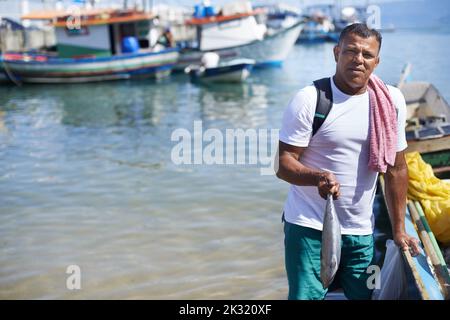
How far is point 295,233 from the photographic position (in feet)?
9.98

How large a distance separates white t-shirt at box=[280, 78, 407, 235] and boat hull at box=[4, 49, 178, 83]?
907 inches

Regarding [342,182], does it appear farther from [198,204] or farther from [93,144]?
[93,144]

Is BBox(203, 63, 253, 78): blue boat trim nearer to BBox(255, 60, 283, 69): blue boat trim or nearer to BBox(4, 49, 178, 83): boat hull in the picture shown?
BBox(4, 49, 178, 83): boat hull

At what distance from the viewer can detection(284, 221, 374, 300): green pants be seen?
3031mm

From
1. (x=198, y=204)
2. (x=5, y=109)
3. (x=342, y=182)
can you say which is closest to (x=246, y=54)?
(x=5, y=109)

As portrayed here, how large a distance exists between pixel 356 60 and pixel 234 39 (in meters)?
26.8

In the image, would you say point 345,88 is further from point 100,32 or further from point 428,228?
point 100,32

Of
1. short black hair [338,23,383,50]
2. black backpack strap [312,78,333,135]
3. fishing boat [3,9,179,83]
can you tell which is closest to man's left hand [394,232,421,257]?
black backpack strap [312,78,333,135]

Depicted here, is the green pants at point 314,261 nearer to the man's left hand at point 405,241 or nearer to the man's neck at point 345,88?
the man's left hand at point 405,241

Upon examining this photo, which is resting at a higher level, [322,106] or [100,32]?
[322,106]

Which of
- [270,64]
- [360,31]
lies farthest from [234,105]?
[360,31]

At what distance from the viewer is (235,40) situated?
2911 centimetres

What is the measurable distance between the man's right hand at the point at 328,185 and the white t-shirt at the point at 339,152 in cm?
21

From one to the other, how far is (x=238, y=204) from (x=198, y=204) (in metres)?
0.60
